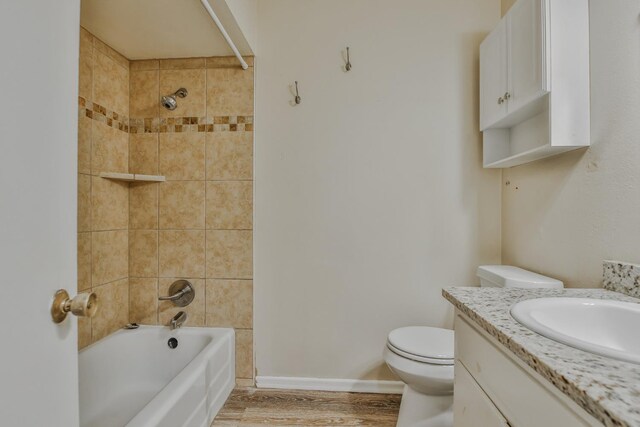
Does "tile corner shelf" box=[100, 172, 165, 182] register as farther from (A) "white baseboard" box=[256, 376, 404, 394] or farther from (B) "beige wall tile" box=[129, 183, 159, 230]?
(A) "white baseboard" box=[256, 376, 404, 394]

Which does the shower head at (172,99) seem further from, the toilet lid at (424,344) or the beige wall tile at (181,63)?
the toilet lid at (424,344)

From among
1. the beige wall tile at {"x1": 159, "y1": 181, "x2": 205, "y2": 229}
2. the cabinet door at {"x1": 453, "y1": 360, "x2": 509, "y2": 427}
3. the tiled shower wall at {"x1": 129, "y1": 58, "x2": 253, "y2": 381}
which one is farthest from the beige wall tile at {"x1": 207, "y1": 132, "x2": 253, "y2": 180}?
the cabinet door at {"x1": 453, "y1": 360, "x2": 509, "y2": 427}

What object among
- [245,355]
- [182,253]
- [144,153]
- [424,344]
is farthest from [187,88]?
[424,344]

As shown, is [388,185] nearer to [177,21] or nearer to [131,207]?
[177,21]

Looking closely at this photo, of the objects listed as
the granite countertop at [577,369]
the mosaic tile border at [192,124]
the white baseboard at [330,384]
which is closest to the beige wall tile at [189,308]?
the white baseboard at [330,384]

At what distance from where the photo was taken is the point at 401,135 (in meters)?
1.91

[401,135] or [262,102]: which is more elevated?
[262,102]

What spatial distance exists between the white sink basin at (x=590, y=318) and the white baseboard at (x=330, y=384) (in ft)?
4.16

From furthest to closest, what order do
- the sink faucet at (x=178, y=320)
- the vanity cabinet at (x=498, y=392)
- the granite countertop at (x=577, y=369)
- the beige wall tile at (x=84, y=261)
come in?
the sink faucet at (x=178, y=320)
the beige wall tile at (x=84, y=261)
the vanity cabinet at (x=498, y=392)
the granite countertop at (x=577, y=369)

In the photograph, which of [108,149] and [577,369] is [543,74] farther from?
[108,149]

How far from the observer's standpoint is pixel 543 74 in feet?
4.10

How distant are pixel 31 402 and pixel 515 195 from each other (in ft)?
6.70

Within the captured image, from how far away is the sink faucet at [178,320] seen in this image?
6.11 feet

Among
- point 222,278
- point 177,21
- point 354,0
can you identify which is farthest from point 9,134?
point 354,0
